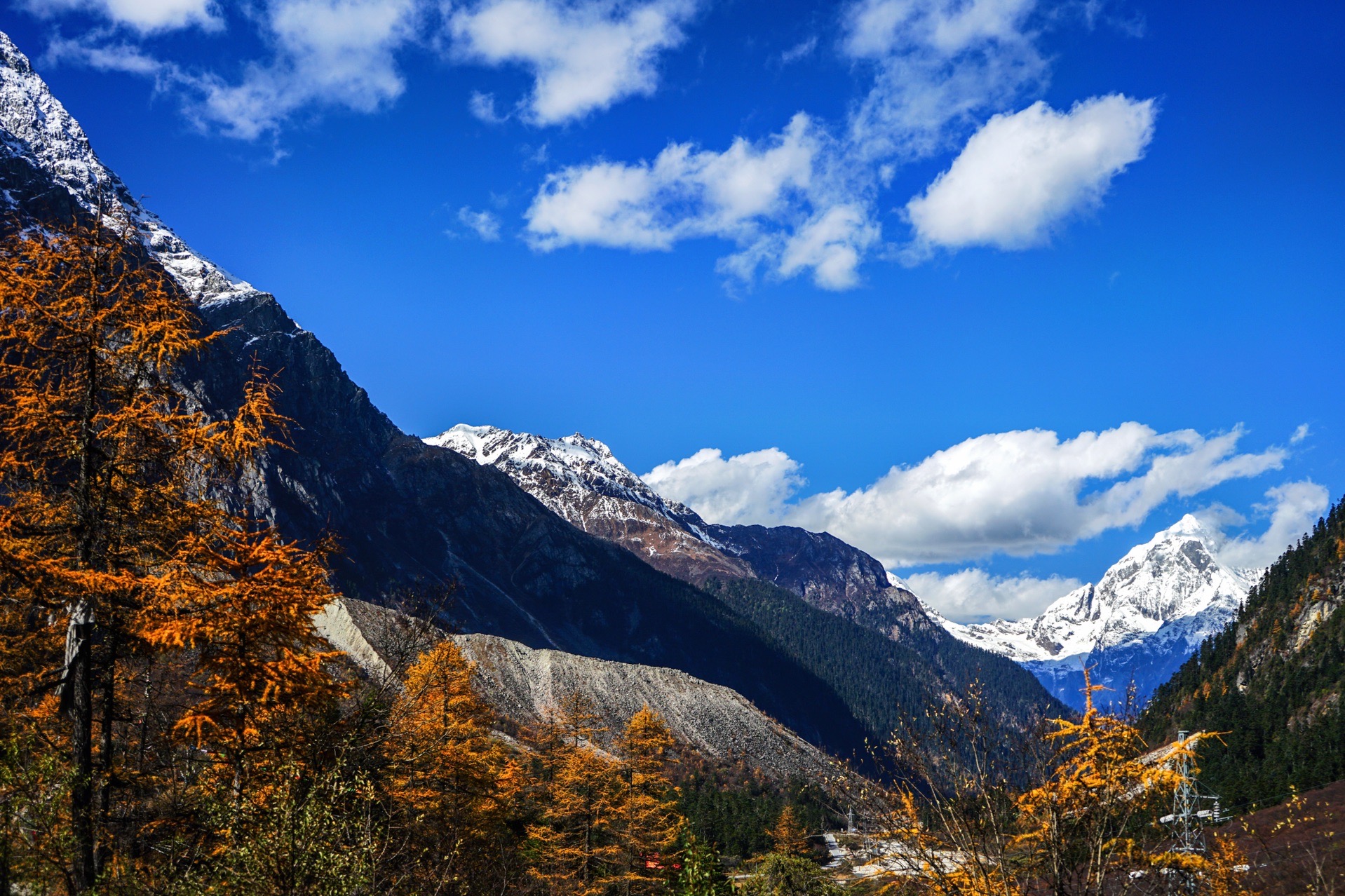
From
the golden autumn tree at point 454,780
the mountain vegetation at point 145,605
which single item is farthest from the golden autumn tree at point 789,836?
the mountain vegetation at point 145,605

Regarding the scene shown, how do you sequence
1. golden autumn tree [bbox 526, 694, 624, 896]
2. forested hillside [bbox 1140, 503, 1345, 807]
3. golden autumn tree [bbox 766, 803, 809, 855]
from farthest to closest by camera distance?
forested hillside [bbox 1140, 503, 1345, 807] < golden autumn tree [bbox 766, 803, 809, 855] < golden autumn tree [bbox 526, 694, 624, 896]

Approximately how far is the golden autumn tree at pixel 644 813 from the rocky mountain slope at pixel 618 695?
59798 mm

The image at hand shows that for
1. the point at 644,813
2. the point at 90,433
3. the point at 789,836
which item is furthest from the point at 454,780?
the point at 789,836

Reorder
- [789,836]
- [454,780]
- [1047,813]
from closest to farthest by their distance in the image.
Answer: [1047,813] < [454,780] < [789,836]

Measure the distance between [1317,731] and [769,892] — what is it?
353 ft

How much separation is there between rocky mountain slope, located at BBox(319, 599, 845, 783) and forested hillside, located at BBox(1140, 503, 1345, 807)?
52820 mm

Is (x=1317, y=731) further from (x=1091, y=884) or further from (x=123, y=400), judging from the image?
(x=123, y=400)

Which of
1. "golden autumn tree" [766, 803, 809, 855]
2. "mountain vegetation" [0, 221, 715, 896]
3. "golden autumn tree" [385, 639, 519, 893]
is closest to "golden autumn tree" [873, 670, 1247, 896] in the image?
"mountain vegetation" [0, 221, 715, 896]

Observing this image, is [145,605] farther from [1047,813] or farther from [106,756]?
[1047,813]

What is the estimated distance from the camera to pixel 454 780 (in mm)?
29047

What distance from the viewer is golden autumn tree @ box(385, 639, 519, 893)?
25.9 metres

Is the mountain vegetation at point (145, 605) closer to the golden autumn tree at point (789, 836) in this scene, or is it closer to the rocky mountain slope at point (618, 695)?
the golden autumn tree at point (789, 836)

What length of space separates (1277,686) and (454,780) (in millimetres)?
138076

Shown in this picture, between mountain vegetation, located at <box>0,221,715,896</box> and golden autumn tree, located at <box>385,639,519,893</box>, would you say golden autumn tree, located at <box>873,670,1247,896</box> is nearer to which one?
mountain vegetation, located at <box>0,221,715,896</box>
